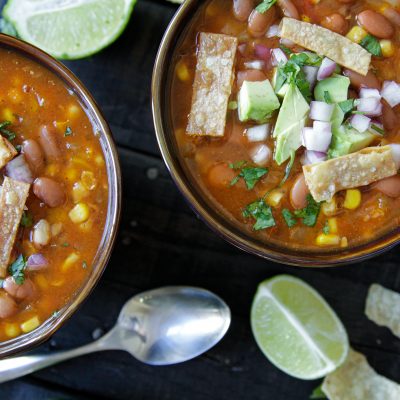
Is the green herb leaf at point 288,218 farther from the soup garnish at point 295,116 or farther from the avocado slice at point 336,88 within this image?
the avocado slice at point 336,88

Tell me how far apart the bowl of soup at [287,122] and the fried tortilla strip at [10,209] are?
560 millimetres

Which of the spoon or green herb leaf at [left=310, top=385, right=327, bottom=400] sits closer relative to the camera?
the spoon

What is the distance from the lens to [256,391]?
3186 mm

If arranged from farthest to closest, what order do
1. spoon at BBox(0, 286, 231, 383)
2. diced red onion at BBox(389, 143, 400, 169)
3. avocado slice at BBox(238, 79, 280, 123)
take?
spoon at BBox(0, 286, 231, 383) → diced red onion at BBox(389, 143, 400, 169) → avocado slice at BBox(238, 79, 280, 123)

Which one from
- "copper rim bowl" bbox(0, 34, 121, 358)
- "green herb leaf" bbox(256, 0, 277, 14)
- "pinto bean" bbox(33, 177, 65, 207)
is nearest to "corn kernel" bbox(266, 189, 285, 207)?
"copper rim bowl" bbox(0, 34, 121, 358)

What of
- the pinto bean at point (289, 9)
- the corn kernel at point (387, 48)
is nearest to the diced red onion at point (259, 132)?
the pinto bean at point (289, 9)

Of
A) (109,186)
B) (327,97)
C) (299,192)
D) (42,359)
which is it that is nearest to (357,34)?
(327,97)

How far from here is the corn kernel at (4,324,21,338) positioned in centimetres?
250

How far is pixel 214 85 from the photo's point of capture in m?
2.38

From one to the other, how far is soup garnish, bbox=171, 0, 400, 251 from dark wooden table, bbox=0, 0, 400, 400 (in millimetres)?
698

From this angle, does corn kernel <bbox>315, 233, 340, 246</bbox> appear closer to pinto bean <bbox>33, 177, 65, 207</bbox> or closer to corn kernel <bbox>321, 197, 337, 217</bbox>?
corn kernel <bbox>321, 197, 337, 217</bbox>

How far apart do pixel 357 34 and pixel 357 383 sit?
1.70 meters

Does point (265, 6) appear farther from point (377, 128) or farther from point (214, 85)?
point (377, 128)

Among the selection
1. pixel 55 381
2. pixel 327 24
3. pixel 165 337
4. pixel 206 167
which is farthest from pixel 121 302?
pixel 327 24
